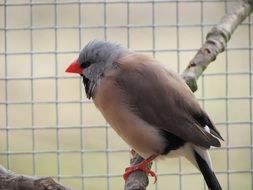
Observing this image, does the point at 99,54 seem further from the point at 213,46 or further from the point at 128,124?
the point at 213,46

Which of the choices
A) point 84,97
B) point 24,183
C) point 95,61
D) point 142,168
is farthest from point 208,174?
point 84,97

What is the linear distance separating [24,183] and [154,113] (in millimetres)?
478

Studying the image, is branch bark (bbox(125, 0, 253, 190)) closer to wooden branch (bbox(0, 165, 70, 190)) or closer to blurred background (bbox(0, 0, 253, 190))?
blurred background (bbox(0, 0, 253, 190))

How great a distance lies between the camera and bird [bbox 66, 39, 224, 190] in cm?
181

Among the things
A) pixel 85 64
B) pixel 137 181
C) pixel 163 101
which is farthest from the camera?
pixel 85 64

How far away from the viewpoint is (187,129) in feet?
5.88

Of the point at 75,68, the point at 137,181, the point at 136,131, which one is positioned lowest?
the point at 137,181

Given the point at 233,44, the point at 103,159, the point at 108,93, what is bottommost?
the point at 103,159

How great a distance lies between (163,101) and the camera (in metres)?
1.83

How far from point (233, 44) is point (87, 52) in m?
1.08

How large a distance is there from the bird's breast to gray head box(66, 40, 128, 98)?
67mm

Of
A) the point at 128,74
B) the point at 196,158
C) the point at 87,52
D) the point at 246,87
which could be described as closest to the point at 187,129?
the point at 196,158

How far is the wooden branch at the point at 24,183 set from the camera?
1.42 meters

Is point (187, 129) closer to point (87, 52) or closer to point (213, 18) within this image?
point (87, 52)
